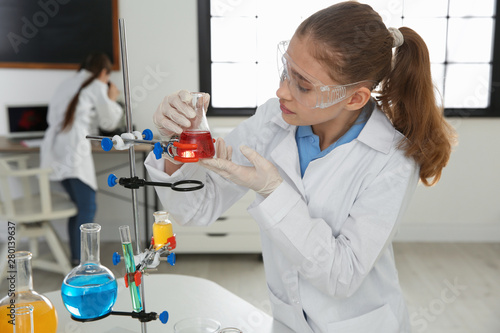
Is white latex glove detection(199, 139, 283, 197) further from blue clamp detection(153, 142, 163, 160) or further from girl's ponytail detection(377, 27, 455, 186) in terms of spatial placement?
girl's ponytail detection(377, 27, 455, 186)

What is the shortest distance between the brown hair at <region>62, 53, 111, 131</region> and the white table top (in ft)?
6.17

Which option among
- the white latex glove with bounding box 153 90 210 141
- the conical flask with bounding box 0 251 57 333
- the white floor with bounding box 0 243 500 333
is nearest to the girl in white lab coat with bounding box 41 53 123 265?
the white floor with bounding box 0 243 500 333

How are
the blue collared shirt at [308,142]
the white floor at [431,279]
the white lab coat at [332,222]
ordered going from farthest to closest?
the white floor at [431,279], the blue collared shirt at [308,142], the white lab coat at [332,222]

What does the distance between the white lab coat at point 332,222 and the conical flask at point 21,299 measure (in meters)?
0.36

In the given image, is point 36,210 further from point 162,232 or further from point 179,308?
point 162,232

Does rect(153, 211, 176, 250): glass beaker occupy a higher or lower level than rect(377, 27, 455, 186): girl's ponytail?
lower

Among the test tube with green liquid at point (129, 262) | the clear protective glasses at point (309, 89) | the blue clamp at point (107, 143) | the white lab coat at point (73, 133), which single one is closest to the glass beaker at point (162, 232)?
the test tube with green liquid at point (129, 262)

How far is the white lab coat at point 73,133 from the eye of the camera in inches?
121

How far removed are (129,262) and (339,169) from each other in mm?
539

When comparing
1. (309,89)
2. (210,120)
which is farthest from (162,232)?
(210,120)

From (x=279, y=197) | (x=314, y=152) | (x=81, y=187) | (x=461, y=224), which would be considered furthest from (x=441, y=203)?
(x=279, y=197)

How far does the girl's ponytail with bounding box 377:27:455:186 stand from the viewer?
1.20 meters

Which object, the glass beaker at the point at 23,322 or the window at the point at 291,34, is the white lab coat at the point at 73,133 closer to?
the window at the point at 291,34

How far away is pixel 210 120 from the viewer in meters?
3.83
